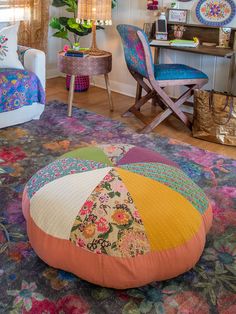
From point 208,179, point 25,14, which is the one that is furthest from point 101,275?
point 25,14

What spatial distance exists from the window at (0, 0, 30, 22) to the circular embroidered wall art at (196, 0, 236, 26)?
6.33 feet

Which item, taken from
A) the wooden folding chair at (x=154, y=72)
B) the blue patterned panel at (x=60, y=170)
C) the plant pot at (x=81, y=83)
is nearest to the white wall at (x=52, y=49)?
the plant pot at (x=81, y=83)

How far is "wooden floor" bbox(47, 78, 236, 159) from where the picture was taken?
3.06 meters

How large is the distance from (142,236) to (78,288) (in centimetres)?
35

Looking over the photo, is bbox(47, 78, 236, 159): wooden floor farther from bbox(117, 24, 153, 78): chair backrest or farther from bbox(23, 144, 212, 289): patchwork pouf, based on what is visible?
bbox(23, 144, 212, 289): patchwork pouf

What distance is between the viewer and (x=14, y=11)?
4.14 metres

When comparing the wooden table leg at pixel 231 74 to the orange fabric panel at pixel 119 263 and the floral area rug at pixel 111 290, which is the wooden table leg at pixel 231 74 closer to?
the floral area rug at pixel 111 290

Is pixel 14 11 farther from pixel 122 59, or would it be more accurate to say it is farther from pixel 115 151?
pixel 115 151

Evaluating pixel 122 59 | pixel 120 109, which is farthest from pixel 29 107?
pixel 122 59

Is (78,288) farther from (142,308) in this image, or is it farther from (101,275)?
(142,308)

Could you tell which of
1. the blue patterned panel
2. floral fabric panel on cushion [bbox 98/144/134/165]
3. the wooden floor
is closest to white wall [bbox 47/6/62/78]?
the wooden floor

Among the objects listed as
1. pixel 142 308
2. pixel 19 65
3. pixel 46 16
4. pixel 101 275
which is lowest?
pixel 142 308

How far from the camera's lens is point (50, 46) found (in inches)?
189

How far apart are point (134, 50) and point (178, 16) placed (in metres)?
0.81
